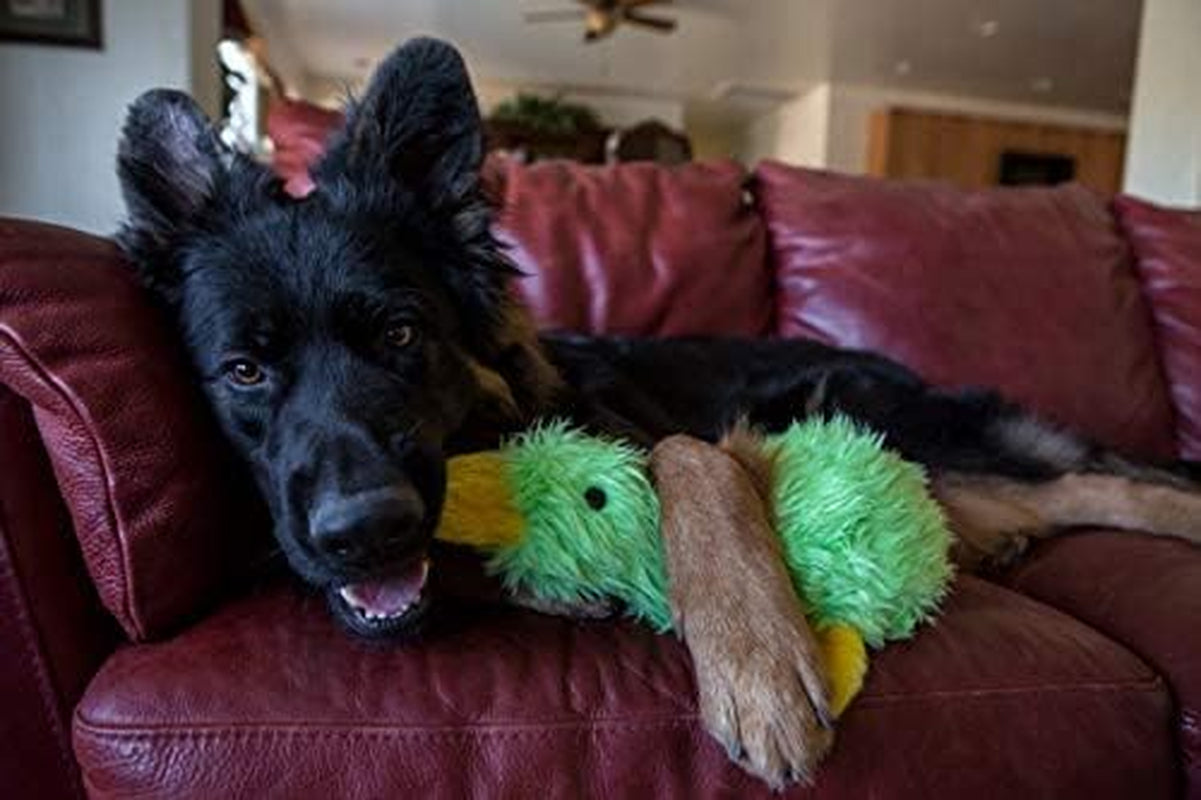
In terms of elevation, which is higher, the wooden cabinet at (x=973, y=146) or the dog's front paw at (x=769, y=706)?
the wooden cabinet at (x=973, y=146)

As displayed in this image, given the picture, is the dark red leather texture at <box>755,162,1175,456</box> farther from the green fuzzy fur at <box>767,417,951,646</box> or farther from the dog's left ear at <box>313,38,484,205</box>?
the dog's left ear at <box>313,38,484,205</box>

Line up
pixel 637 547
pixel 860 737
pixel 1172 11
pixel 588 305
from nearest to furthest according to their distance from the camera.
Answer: pixel 860 737, pixel 637 547, pixel 588 305, pixel 1172 11

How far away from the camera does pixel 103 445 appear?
979 mm

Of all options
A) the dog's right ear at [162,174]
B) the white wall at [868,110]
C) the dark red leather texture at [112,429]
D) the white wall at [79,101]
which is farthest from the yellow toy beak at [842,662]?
the white wall at [868,110]

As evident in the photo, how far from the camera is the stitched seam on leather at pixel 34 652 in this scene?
3.21 feet

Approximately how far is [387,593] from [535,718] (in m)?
0.21

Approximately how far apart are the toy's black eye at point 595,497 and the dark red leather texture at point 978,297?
1.18 metres

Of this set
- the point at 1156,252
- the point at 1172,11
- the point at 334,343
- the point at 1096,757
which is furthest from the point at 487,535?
the point at 1172,11

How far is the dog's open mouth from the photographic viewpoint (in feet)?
3.33

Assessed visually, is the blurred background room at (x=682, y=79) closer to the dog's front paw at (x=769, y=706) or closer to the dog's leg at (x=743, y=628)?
the dog's leg at (x=743, y=628)

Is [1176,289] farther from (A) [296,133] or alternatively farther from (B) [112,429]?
(B) [112,429]

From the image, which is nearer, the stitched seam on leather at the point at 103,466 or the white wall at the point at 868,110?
the stitched seam on leather at the point at 103,466

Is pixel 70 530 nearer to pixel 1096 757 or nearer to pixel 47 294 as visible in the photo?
pixel 47 294

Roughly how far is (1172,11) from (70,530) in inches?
216
